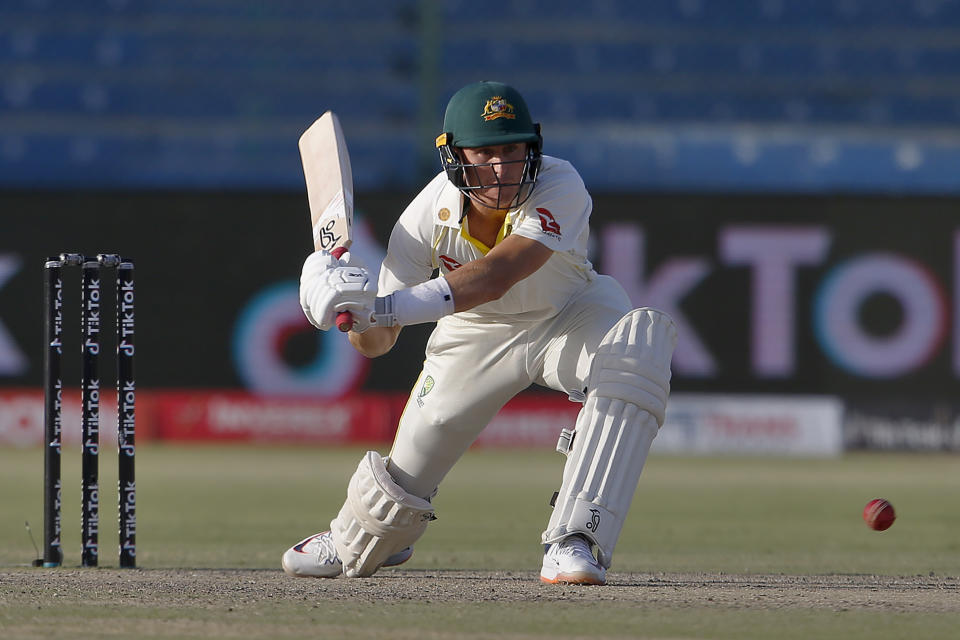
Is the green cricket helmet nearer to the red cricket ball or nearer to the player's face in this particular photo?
the player's face

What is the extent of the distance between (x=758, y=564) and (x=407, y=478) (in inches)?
52.4

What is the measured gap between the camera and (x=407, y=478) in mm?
4023

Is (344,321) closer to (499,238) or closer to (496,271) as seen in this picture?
(496,271)

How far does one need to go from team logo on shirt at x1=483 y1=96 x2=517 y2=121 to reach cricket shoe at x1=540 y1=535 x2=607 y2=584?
1.06 metres

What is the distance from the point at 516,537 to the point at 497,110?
244 centimetres

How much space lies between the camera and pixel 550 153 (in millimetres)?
12234

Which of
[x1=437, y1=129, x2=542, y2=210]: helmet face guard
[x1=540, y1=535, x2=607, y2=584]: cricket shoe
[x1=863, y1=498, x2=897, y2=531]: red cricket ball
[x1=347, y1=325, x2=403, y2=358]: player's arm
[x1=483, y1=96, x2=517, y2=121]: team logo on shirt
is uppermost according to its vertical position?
[x1=483, y1=96, x2=517, y2=121]: team logo on shirt

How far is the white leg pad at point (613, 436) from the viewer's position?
3584 mm

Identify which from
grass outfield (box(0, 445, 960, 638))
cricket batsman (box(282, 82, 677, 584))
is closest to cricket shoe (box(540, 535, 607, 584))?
cricket batsman (box(282, 82, 677, 584))

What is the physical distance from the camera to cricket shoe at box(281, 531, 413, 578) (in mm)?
4066

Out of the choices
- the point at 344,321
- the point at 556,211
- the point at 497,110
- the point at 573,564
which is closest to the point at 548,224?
the point at 556,211

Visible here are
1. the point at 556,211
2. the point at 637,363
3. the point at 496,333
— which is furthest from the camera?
the point at 496,333

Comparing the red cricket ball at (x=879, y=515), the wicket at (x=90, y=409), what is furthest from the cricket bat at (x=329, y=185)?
the red cricket ball at (x=879, y=515)

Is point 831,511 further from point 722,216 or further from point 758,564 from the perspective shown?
point 722,216
